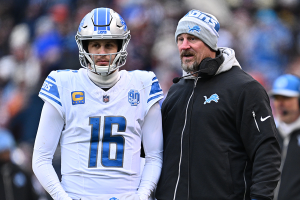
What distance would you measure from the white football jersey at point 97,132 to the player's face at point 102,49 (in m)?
0.16

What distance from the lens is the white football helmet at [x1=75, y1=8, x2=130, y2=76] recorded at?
3170 millimetres

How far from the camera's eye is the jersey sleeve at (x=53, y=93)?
307 cm

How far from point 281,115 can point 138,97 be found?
234cm

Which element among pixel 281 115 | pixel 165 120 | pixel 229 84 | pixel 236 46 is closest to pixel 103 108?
pixel 165 120

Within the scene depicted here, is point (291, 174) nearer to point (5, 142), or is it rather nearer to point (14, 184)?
point (14, 184)

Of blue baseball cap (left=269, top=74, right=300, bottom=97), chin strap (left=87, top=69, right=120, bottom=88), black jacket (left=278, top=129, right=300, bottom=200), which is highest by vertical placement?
chin strap (left=87, top=69, right=120, bottom=88)

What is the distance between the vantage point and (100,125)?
307 cm

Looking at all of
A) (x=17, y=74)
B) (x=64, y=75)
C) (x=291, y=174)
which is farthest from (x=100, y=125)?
(x=17, y=74)

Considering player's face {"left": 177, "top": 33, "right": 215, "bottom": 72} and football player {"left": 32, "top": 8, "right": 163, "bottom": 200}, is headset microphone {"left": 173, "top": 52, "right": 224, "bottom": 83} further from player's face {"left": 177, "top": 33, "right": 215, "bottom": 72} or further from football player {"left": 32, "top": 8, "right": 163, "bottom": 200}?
football player {"left": 32, "top": 8, "right": 163, "bottom": 200}

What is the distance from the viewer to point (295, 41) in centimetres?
752

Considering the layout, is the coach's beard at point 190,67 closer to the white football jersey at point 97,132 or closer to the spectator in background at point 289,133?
the white football jersey at point 97,132

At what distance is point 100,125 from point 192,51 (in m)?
0.86

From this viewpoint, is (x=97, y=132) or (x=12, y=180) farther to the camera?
(x=12, y=180)

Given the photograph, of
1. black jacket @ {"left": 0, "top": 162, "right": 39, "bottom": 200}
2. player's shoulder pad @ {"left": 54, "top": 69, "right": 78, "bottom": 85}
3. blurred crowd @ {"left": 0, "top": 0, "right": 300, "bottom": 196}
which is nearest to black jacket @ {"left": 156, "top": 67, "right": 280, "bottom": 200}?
player's shoulder pad @ {"left": 54, "top": 69, "right": 78, "bottom": 85}
